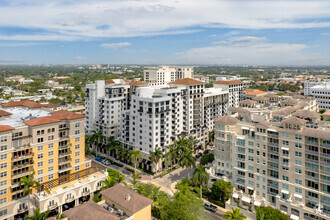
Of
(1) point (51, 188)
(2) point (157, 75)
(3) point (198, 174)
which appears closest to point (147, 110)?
(3) point (198, 174)

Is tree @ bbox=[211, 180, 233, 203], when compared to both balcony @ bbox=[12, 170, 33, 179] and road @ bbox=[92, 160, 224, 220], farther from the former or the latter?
balcony @ bbox=[12, 170, 33, 179]

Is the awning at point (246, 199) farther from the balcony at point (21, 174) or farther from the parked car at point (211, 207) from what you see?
the balcony at point (21, 174)

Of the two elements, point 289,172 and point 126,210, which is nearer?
point 126,210

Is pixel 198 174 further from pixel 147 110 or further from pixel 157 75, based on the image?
pixel 157 75

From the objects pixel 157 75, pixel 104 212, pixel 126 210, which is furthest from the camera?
pixel 157 75

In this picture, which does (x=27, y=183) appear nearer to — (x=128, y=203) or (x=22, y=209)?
(x=22, y=209)

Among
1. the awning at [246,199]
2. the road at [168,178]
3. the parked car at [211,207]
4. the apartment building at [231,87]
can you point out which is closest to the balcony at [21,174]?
the road at [168,178]

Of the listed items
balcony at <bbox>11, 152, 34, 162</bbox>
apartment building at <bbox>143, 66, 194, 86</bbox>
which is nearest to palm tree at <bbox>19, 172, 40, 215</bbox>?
balcony at <bbox>11, 152, 34, 162</bbox>
